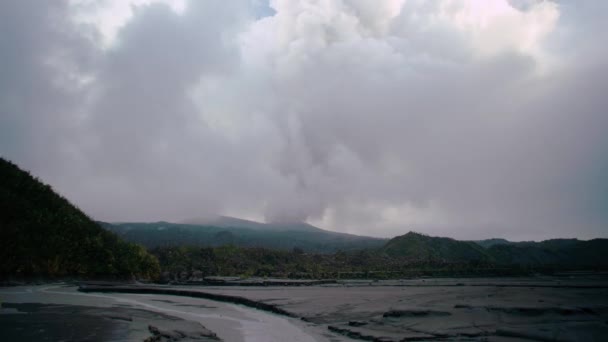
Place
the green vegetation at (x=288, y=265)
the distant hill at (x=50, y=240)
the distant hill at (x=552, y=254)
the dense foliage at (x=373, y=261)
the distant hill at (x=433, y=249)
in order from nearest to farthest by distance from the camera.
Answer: the distant hill at (x=50, y=240), the green vegetation at (x=288, y=265), the dense foliage at (x=373, y=261), the distant hill at (x=433, y=249), the distant hill at (x=552, y=254)

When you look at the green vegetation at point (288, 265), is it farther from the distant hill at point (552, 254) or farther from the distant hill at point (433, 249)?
the distant hill at point (552, 254)

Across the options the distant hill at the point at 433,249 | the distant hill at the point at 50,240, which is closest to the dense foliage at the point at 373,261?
the distant hill at the point at 433,249

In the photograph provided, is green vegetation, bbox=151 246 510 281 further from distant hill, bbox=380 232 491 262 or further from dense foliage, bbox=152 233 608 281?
distant hill, bbox=380 232 491 262

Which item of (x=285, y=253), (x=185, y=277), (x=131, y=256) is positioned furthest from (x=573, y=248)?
(x=131, y=256)

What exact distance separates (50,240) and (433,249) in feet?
170

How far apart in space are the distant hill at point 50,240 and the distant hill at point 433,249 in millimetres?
37610

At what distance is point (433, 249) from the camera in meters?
64.6

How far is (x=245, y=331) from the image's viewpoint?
11.9 m

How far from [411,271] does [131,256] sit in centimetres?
2680

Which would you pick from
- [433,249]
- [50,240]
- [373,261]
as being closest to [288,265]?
[373,261]

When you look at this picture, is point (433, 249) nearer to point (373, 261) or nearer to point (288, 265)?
point (373, 261)

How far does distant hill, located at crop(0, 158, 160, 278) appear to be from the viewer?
26.8 metres

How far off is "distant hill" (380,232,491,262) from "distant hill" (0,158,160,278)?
37.6 metres

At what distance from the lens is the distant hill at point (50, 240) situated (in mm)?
26750
